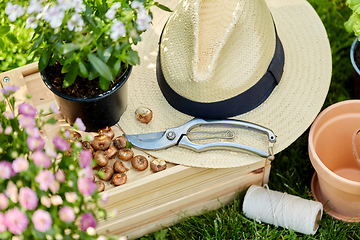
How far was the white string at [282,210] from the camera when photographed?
1216mm

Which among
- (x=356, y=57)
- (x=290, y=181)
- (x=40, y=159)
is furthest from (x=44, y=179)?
(x=356, y=57)

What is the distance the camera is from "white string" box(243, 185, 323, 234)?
1.22m

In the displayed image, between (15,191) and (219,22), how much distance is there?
0.73 metres

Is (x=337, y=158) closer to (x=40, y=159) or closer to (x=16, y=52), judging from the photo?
(x=40, y=159)

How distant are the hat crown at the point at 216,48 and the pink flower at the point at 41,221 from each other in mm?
575

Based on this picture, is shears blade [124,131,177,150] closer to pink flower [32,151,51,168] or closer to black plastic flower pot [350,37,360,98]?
pink flower [32,151,51,168]

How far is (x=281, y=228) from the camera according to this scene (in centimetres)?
132

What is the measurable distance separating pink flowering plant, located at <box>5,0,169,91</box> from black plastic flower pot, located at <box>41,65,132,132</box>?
9 centimetres

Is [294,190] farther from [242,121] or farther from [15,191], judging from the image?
[15,191]

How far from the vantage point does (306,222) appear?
Answer: 1.21 metres

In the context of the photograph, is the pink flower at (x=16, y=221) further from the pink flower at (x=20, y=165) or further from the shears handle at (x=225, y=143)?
the shears handle at (x=225, y=143)

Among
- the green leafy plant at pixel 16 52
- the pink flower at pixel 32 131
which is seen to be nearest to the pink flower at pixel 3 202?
the pink flower at pixel 32 131

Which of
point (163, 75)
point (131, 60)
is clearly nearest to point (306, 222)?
point (163, 75)

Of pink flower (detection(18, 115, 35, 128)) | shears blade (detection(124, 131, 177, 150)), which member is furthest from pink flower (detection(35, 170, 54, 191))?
shears blade (detection(124, 131, 177, 150))
